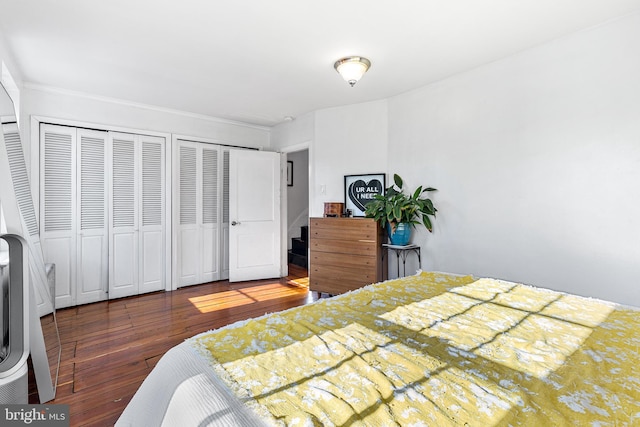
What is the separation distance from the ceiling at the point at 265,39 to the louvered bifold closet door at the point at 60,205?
0.58 m

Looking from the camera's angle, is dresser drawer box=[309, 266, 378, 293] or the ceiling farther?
dresser drawer box=[309, 266, 378, 293]

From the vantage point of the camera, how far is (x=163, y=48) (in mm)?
2504

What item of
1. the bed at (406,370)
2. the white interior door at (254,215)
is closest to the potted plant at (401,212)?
the bed at (406,370)

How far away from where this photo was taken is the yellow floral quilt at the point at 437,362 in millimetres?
772

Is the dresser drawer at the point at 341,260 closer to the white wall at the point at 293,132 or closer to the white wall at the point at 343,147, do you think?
the white wall at the point at 343,147

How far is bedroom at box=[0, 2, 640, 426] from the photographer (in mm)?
2131

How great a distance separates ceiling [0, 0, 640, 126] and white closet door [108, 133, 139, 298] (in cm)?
73

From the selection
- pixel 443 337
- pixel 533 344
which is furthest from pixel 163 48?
pixel 533 344

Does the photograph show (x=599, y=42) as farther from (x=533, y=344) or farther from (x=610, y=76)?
(x=533, y=344)

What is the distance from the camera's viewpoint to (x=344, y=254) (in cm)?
361

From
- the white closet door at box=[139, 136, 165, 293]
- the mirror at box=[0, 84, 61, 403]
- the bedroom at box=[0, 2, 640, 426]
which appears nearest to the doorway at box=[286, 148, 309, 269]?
the white closet door at box=[139, 136, 165, 293]

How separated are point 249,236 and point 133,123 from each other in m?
2.09

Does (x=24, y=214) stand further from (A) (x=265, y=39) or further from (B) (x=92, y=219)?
(A) (x=265, y=39)

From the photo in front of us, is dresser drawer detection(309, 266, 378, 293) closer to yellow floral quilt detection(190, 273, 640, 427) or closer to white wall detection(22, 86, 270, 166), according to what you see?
yellow floral quilt detection(190, 273, 640, 427)
